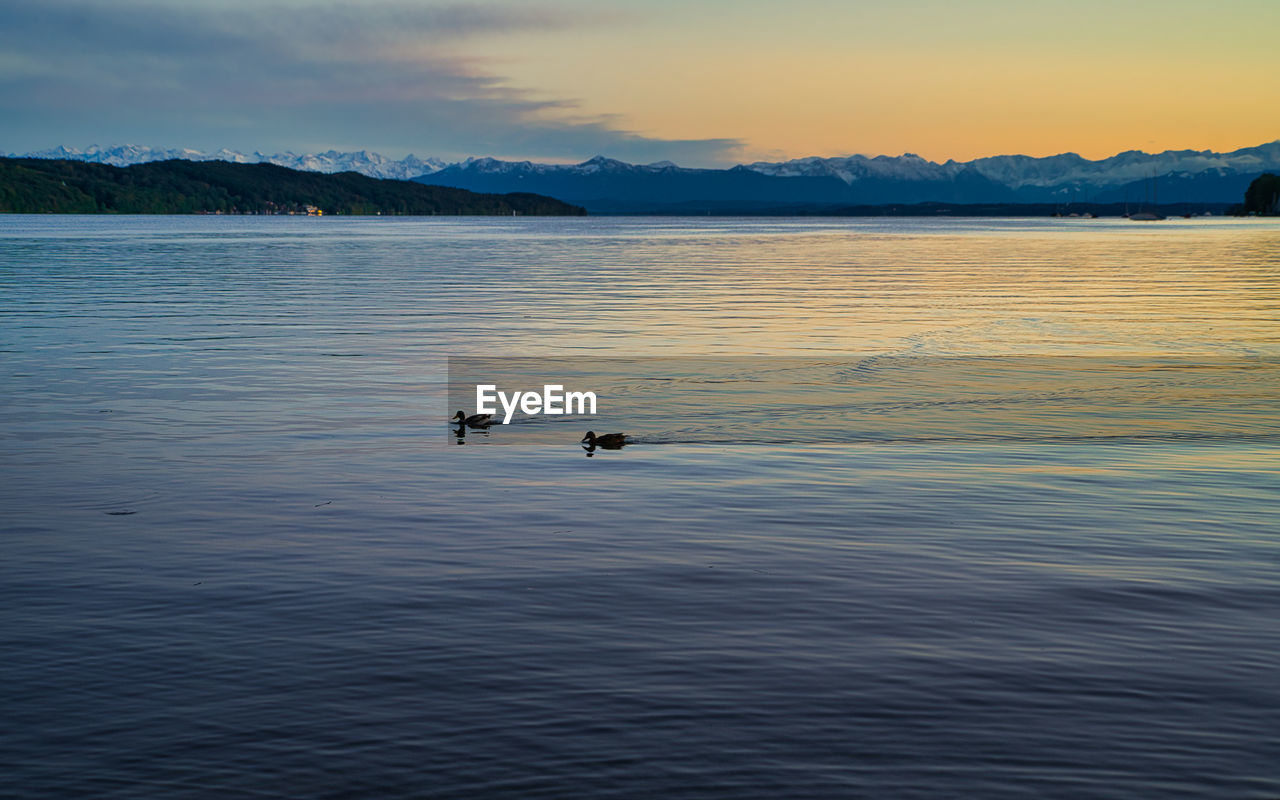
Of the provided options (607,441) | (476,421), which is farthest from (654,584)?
(476,421)

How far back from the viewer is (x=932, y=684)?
10680mm

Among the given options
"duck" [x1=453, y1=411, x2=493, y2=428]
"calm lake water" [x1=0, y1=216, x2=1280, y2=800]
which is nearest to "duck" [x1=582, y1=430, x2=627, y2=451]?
"calm lake water" [x1=0, y1=216, x2=1280, y2=800]

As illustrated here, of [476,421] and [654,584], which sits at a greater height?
[476,421]

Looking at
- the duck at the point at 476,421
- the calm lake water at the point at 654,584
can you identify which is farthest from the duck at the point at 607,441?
the duck at the point at 476,421

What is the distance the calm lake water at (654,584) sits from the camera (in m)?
9.30

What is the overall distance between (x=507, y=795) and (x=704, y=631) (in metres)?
3.92

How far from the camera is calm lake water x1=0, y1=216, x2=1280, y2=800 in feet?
30.5

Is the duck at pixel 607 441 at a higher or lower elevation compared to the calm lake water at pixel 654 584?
higher

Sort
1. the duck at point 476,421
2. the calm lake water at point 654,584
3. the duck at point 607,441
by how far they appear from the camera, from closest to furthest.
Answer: the calm lake water at point 654,584 → the duck at point 607,441 → the duck at point 476,421

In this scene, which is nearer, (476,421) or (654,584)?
(654,584)

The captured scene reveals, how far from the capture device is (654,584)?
45.5 ft

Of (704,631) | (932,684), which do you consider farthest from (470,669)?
(932,684)

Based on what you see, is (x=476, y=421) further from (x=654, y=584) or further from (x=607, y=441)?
(x=654, y=584)

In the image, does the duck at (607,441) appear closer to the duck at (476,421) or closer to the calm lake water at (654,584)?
the calm lake water at (654,584)
